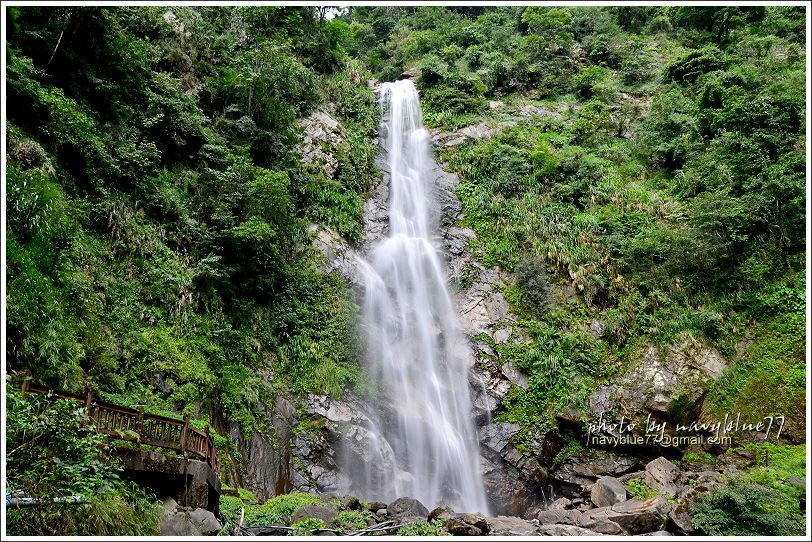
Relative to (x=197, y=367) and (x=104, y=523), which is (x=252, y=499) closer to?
(x=197, y=367)

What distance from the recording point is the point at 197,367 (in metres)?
12.2

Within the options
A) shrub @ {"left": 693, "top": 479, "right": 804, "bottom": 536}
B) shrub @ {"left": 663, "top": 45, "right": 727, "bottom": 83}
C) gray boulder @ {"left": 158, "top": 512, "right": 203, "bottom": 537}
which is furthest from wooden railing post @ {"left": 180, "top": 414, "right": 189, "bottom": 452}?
shrub @ {"left": 663, "top": 45, "right": 727, "bottom": 83}

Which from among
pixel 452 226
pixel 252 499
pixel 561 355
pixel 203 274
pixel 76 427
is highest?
pixel 452 226

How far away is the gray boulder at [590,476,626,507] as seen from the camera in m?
11.9

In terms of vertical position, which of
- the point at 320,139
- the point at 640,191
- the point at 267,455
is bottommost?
the point at 267,455

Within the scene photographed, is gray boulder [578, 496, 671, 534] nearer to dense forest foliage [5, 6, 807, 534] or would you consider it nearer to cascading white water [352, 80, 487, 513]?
dense forest foliage [5, 6, 807, 534]

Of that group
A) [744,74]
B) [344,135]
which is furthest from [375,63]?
[744,74]

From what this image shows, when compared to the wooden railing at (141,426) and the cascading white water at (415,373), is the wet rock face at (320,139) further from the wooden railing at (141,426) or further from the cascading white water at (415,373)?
the wooden railing at (141,426)

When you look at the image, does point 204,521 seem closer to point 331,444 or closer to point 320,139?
point 331,444

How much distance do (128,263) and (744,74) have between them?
80.3 ft

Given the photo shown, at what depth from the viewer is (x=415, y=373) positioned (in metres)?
17.7

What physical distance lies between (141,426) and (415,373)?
10562mm

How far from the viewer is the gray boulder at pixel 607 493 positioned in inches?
469

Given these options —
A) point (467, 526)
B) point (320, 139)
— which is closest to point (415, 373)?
point (467, 526)
